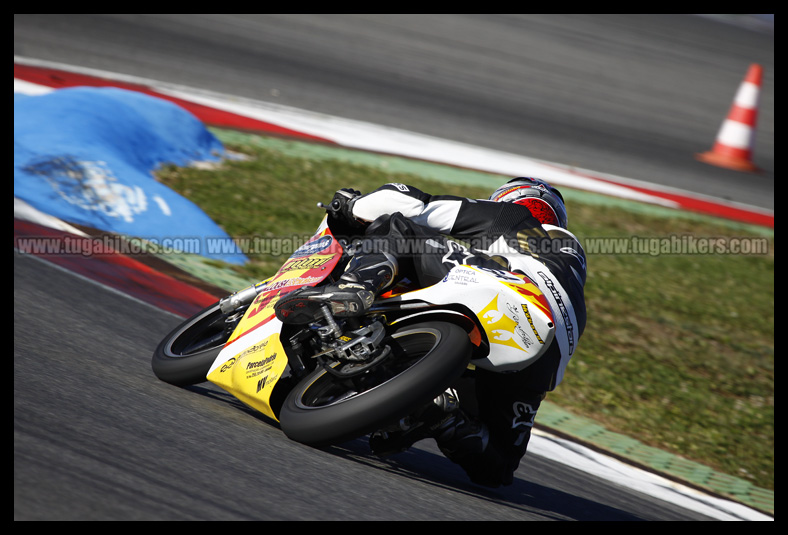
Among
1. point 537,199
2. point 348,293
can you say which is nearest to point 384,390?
point 348,293

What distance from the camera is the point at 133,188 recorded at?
21.5ft

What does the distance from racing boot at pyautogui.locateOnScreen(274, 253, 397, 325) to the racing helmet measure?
0.73 metres

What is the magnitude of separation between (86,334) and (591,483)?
8.23ft

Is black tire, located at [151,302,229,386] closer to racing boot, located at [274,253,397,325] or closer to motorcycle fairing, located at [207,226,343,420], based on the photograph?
motorcycle fairing, located at [207,226,343,420]

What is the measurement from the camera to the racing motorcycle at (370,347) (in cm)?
294

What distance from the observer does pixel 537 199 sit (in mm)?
3760

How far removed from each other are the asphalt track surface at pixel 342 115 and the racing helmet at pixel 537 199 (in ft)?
3.79

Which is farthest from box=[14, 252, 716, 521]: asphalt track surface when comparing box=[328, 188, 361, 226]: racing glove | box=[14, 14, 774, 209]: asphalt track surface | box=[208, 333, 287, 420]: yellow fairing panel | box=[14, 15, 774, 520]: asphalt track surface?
box=[14, 14, 774, 209]: asphalt track surface

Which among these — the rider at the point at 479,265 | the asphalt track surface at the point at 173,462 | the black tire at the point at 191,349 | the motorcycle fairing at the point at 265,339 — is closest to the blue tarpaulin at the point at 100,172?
the asphalt track surface at the point at 173,462

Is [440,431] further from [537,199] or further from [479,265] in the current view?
[537,199]

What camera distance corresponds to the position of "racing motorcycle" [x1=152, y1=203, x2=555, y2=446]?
9.66ft

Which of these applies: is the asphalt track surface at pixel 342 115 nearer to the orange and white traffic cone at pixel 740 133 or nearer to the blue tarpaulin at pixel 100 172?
the orange and white traffic cone at pixel 740 133

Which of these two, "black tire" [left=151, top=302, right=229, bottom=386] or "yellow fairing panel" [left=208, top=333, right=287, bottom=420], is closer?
"yellow fairing panel" [left=208, top=333, right=287, bottom=420]
